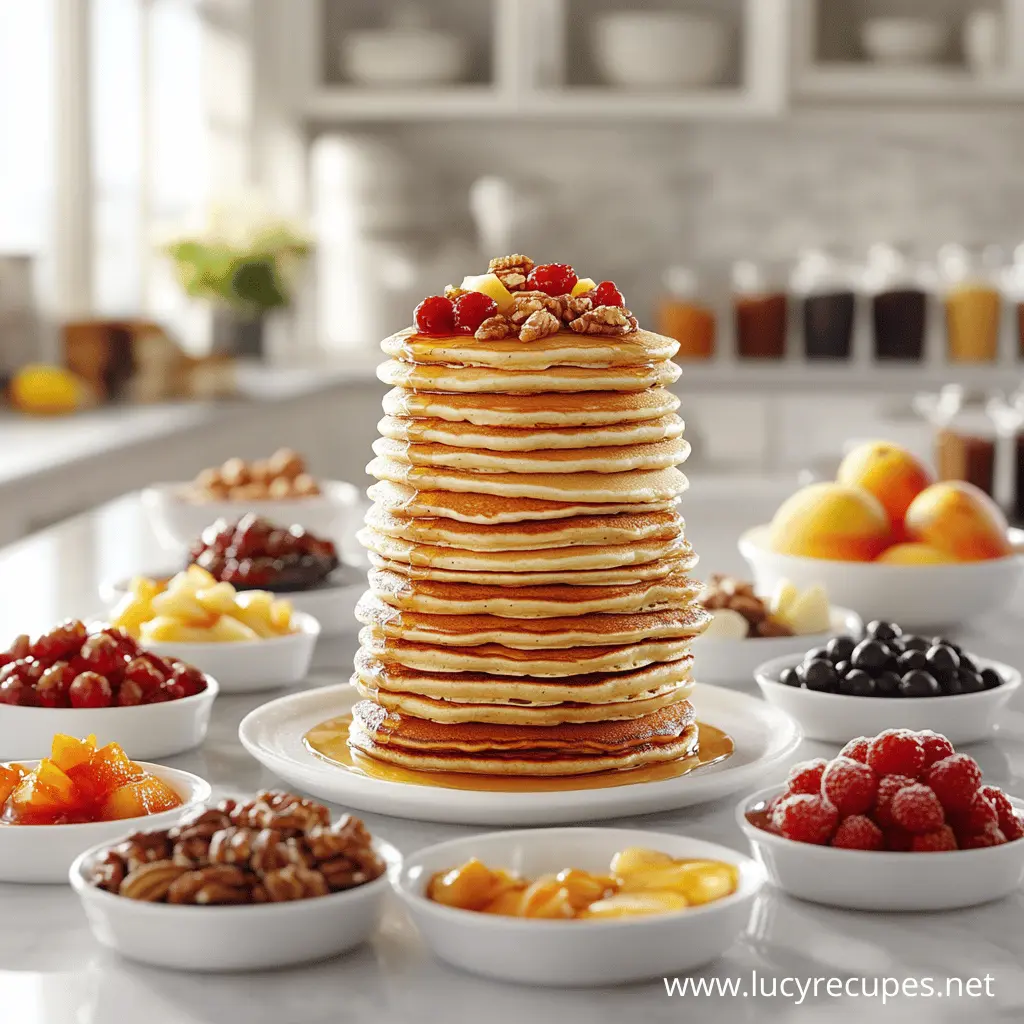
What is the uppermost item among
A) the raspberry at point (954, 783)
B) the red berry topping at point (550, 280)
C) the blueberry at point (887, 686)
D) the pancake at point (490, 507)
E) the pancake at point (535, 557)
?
the red berry topping at point (550, 280)

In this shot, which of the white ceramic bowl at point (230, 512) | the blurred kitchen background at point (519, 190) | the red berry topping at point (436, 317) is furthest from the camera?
the blurred kitchen background at point (519, 190)

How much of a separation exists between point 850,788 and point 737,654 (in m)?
0.61

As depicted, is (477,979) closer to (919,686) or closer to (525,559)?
(525,559)

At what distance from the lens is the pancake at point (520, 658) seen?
1.19 m

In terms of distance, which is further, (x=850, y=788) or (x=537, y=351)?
(x=537, y=351)

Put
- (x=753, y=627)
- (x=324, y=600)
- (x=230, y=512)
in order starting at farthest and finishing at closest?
(x=230, y=512) → (x=324, y=600) → (x=753, y=627)

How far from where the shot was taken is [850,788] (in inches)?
40.1

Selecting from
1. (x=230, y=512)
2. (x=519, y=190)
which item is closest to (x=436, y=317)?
(x=230, y=512)

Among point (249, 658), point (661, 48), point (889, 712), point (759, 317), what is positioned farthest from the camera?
point (759, 317)

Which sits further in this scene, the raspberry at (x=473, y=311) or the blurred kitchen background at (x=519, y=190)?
the blurred kitchen background at (x=519, y=190)

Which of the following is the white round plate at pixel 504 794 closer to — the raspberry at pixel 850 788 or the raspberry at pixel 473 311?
the raspberry at pixel 850 788

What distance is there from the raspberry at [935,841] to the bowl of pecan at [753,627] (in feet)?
2.03

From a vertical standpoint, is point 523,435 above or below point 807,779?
above

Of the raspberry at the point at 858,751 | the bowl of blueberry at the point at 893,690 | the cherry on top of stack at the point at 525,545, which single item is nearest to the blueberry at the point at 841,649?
the bowl of blueberry at the point at 893,690
